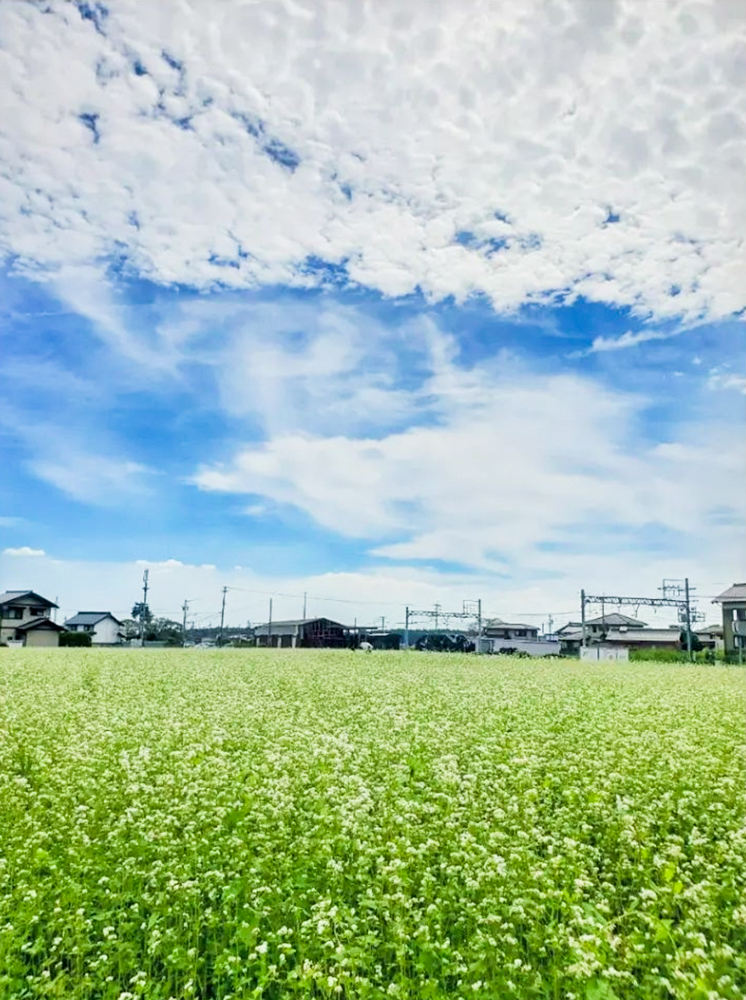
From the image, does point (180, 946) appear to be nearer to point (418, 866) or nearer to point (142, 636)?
point (418, 866)

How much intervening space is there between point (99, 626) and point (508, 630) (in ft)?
176

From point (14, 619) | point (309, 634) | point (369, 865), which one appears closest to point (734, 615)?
point (309, 634)

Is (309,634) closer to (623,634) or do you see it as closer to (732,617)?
(623,634)

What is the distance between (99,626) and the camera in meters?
87.8

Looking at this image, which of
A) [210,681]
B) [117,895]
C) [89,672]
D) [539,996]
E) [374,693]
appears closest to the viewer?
[539,996]

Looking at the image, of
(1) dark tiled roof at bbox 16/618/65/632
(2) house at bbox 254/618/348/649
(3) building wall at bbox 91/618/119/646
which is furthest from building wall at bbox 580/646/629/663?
(3) building wall at bbox 91/618/119/646

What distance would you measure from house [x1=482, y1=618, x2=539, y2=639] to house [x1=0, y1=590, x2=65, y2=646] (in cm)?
5423

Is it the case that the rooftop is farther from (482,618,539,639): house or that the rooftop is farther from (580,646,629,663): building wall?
(482,618,539,639): house

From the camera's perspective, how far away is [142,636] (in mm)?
87375

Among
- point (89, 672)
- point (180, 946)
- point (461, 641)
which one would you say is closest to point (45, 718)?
point (180, 946)

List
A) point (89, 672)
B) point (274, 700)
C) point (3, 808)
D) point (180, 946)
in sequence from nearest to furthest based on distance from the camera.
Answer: point (180, 946)
point (3, 808)
point (274, 700)
point (89, 672)

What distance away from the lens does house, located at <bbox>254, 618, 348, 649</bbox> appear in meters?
89.7

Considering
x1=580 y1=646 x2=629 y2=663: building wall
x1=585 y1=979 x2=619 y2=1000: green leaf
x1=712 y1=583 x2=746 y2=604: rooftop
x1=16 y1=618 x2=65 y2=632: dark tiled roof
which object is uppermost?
x1=712 y1=583 x2=746 y2=604: rooftop

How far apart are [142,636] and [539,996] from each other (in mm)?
88903
